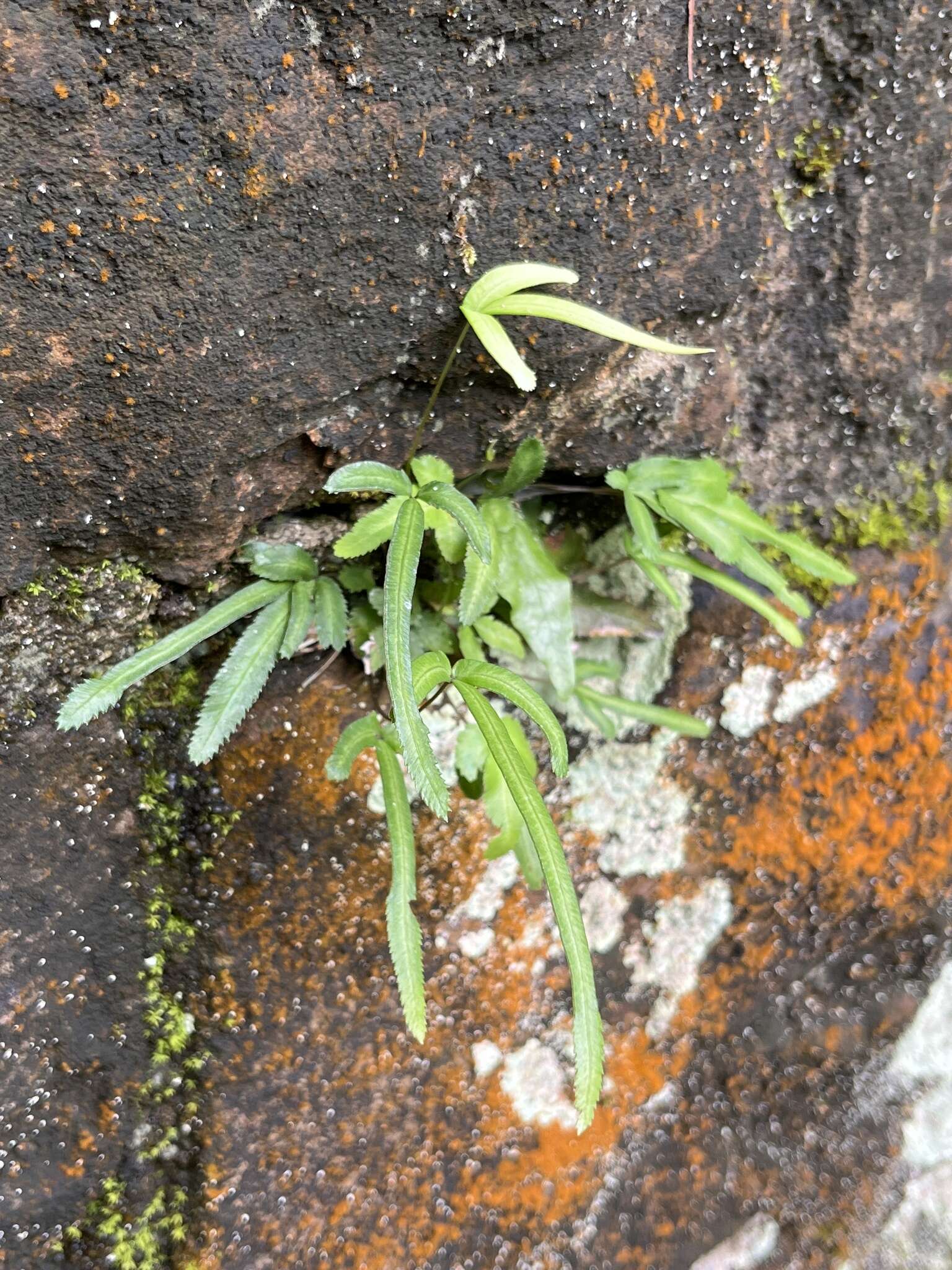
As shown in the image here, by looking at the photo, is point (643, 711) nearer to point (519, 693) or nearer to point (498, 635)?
point (498, 635)

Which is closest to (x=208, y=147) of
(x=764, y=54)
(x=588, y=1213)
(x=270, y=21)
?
(x=270, y=21)

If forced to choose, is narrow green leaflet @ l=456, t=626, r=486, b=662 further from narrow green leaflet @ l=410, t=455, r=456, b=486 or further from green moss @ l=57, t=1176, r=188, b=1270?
green moss @ l=57, t=1176, r=188, b=1270

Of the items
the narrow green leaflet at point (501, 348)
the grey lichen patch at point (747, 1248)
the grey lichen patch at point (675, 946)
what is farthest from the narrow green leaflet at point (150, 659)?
the grey lichen patch at point (747, 1248)

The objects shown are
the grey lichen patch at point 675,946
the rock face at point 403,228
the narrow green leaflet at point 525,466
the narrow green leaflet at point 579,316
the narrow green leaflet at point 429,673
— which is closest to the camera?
the rock face at point 403,228

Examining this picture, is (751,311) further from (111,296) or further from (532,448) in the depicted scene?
(111,296)

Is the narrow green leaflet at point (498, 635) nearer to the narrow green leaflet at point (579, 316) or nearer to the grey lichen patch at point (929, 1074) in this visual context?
the narrow green leaflet at point (579, 316)

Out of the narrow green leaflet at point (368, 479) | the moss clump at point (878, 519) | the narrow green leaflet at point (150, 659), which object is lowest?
the moss clump at point (878, 519)

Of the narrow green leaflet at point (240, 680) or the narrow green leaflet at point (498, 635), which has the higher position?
the narrow green leaflet at point (240, 680)

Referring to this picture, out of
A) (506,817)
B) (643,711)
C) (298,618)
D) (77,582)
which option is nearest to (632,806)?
(643,711)
